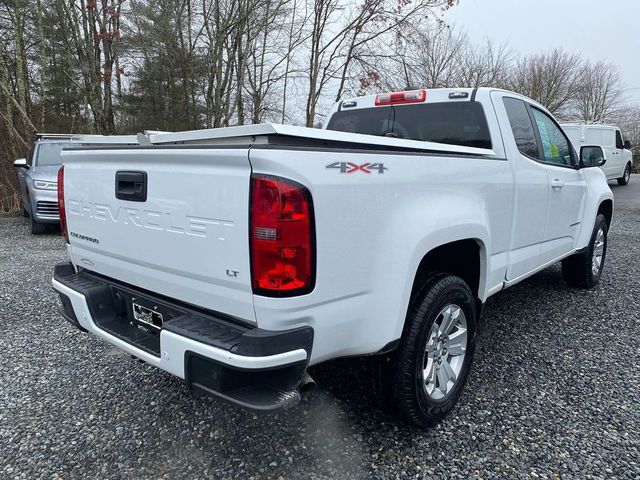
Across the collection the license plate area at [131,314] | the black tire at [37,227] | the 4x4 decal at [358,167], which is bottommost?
the black tire at [37,227]

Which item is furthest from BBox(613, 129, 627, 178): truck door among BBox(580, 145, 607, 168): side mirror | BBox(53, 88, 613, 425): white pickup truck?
BBox(53, 88, 613, 425): white pickup truck

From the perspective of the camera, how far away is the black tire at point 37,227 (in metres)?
8.88

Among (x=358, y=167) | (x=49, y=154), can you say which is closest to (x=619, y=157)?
(x=49, y=154)

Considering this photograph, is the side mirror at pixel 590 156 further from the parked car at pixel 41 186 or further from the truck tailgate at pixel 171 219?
the parked car at pixel 41 186

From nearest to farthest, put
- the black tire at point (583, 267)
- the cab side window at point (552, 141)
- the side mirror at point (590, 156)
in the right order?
the cab side window at point (552, 141)
the side mirror at point (590, 156)
the black tire at point (583, 267)

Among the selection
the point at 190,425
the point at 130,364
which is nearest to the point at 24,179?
the point at 130,364

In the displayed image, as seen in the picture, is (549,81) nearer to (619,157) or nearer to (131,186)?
(619,157)

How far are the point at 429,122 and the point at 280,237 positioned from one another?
7.28 ft

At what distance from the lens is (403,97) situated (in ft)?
12.1

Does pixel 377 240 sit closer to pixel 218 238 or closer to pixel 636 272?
pixel 218 238

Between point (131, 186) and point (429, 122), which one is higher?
point (429, 122)

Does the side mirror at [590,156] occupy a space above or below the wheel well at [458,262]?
above

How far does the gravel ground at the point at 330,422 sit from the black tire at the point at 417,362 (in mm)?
163

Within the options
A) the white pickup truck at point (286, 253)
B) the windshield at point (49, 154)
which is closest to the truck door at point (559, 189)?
the white pickup truck at point (286, 253)
